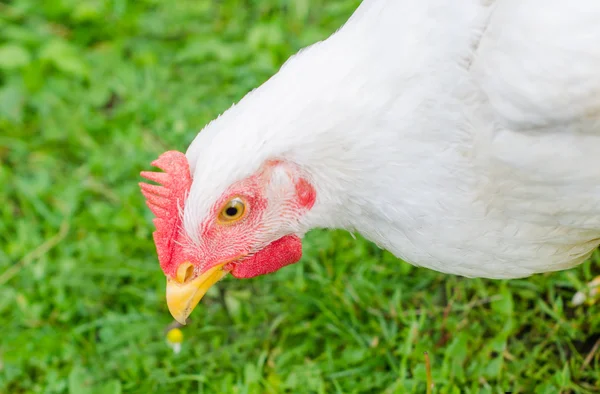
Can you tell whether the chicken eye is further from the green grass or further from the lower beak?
the green grass

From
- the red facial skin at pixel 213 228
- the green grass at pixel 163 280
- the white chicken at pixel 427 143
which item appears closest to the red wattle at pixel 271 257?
the red facial skin at pixel 213 228

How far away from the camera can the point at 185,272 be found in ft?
6.66

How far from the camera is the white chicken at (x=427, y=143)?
1.66m

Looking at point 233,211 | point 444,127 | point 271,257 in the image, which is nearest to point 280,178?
point 233,211

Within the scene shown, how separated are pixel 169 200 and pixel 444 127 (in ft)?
2.52

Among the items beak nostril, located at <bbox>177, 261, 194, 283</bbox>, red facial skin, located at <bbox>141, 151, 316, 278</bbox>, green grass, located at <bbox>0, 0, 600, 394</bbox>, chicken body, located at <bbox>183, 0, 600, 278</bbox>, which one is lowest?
green grass, located at <bbox>0, 0, 600, 394</bbox>

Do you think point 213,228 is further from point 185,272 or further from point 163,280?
point 163,280

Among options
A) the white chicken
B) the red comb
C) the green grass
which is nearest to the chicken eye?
the white chicken

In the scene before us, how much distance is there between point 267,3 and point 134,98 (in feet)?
3.14

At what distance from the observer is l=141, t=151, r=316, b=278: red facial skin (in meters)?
1.92

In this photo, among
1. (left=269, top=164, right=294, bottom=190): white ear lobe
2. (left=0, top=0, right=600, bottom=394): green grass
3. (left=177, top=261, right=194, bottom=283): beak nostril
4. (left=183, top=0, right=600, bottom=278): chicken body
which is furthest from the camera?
(left=0, top=0, right=600, bottom=394): green grass

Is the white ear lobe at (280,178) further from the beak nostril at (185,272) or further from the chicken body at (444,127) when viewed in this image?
the beak nostril at (185,272)

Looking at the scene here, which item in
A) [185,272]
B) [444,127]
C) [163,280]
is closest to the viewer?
[444,127]

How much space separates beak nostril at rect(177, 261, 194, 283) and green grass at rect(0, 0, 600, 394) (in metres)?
0.73
